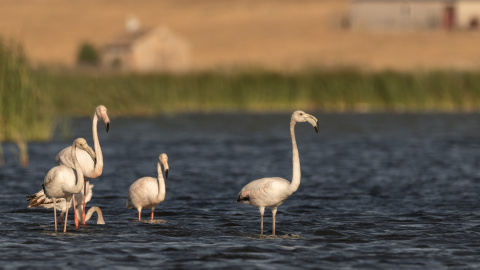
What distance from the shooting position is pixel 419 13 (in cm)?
9056

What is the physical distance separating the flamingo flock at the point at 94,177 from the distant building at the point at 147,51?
6033 cm

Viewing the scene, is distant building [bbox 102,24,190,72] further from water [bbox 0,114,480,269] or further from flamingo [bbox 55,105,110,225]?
flamingo [bbox 55,105,110,225]

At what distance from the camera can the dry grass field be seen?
274 ft

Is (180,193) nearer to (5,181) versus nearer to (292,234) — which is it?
(5,181)

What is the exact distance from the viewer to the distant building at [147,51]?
251 feet

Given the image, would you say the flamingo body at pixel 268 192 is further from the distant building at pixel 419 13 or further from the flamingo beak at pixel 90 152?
→ the distant building at pixel 419 13

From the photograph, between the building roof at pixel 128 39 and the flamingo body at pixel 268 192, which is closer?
the flamingo body at pixel 268 192

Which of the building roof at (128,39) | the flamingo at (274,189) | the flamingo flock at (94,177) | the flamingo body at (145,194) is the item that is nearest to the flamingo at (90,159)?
the flamingo flock at (94,177)

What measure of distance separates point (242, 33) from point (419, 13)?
20454mm

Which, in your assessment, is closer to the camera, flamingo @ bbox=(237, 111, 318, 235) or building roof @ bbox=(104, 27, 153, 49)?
flamingo @ bbox=(237, 111, 318, 235)

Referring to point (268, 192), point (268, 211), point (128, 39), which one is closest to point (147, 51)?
point (128, 39)

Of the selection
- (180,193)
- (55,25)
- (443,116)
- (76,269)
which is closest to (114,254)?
(76,269)

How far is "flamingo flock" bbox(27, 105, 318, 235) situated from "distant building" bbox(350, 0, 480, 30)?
76.2m

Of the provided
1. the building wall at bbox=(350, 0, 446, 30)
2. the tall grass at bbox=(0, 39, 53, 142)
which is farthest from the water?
the building wall at bbox=(350, 0, 446, 30)
